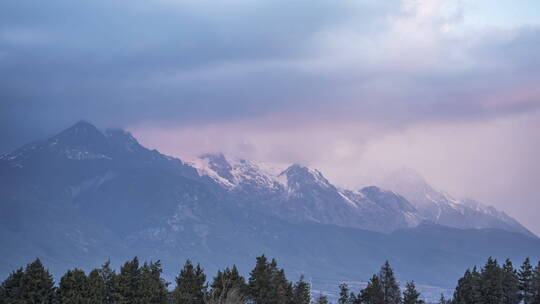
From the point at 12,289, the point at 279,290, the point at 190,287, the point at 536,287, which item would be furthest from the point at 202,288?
the point at 536,287

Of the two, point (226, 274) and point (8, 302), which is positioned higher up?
point (226, 274)

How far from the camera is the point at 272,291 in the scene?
172m

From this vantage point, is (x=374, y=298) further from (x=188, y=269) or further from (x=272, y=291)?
(x=188, y=269)

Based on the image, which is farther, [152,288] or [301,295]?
[301,295]

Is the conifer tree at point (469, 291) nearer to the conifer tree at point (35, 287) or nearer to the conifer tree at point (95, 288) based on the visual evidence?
the conifer tree at point (95, 288)

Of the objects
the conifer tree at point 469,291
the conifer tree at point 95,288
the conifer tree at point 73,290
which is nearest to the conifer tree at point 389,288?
the conifer tree at point 469,291

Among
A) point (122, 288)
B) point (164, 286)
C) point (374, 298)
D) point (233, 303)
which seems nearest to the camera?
point (233, 303)

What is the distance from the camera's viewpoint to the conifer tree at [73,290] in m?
144

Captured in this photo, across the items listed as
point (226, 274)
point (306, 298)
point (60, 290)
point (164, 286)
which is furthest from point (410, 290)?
point (60, 290)

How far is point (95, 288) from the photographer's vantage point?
147 metres

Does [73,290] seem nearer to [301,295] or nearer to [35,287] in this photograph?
[35,287]

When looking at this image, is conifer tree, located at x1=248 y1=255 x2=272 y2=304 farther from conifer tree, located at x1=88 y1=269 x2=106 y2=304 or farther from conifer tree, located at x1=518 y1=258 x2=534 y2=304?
conifer tree, located at x1=518 y1=258 x2=534 y2=304

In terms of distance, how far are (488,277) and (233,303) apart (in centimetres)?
6863

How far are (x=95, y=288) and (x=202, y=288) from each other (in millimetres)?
29136
